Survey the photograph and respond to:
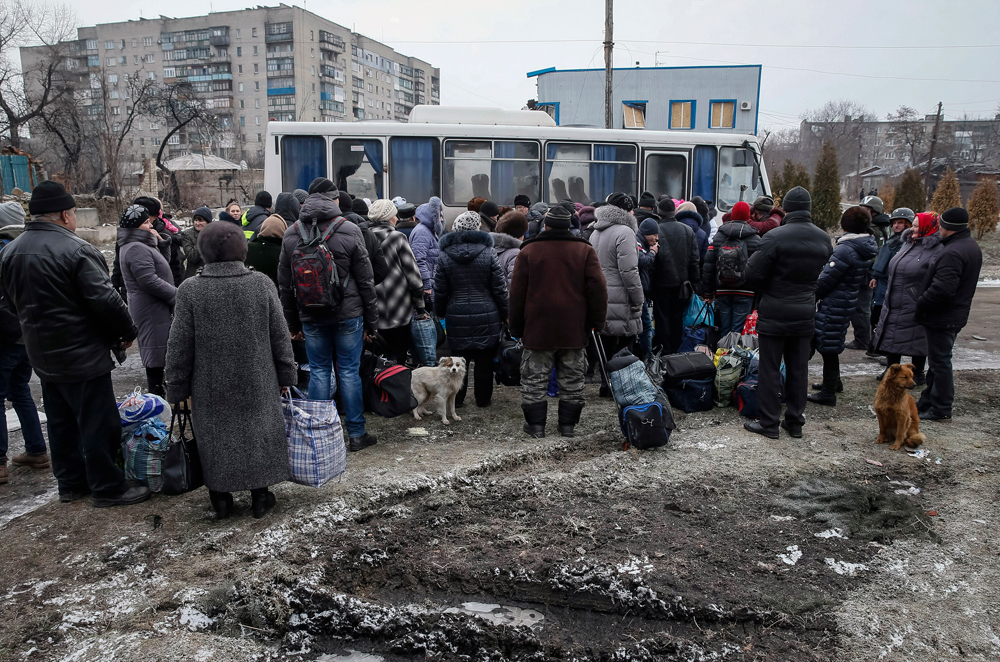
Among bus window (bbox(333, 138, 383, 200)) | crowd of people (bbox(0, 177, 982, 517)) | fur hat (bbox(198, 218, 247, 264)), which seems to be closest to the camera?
fur hat (bbox(198, 218, 247, 264))

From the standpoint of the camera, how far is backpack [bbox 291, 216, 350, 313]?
4676mm

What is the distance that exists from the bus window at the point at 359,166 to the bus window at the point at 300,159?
31 cm

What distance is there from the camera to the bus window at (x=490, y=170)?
11.3m

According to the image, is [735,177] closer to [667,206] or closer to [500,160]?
[500,160]

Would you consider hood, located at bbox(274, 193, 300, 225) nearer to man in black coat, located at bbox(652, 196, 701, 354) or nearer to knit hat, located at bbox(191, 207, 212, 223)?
knit hat, located at bbox(191, 207, 212, 223)

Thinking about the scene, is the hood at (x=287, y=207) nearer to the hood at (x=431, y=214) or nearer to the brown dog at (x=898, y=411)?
the hood at (x=431, y=214)

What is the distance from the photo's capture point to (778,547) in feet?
12.3

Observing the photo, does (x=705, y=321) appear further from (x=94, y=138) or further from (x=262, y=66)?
(x=262, y=66)

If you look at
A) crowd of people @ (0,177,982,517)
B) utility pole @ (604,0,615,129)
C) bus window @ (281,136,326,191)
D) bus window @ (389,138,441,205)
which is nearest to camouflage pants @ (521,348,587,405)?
crowd of people @ (0,177,982,517)

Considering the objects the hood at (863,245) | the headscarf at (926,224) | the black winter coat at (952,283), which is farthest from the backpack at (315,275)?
the headscarf at (926,224)

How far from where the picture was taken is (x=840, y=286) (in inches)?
244

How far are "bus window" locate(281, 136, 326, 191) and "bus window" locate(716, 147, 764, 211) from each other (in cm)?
737

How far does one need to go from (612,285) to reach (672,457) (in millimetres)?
1861

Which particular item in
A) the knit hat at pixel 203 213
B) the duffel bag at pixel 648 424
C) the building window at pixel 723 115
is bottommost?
the duffel bag at pixel 648 424
